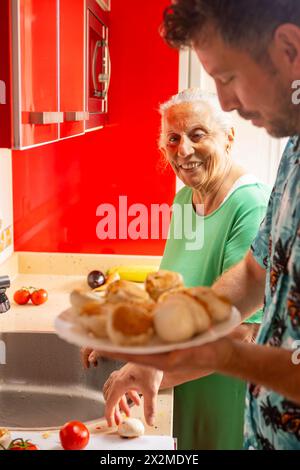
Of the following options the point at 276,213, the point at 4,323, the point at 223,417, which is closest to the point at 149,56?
the point at 4,323

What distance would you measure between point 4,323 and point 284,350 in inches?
31.3

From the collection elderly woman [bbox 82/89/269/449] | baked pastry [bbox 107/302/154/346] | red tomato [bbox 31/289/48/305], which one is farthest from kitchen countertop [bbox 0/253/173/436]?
baked pastry [bbox 107/302/154/346]

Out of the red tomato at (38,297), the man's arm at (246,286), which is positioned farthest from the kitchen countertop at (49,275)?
the man's arm at (246,286)

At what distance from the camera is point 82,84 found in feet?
4.11

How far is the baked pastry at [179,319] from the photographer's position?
595 millimetres

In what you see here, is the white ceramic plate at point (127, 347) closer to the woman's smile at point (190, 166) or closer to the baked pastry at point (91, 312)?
the baked pastry at point (91, 312)

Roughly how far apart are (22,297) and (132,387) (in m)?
0.59

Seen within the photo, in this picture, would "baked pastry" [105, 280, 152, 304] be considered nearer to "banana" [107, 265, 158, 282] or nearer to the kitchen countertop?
the kitchen countertop

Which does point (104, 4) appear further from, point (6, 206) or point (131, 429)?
point (131, 429)

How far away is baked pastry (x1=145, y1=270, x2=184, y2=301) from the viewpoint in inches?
26.7

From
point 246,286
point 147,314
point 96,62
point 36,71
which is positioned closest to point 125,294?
point 147,314

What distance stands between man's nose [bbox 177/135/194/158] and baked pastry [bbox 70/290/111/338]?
638mm

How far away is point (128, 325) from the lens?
60cm
